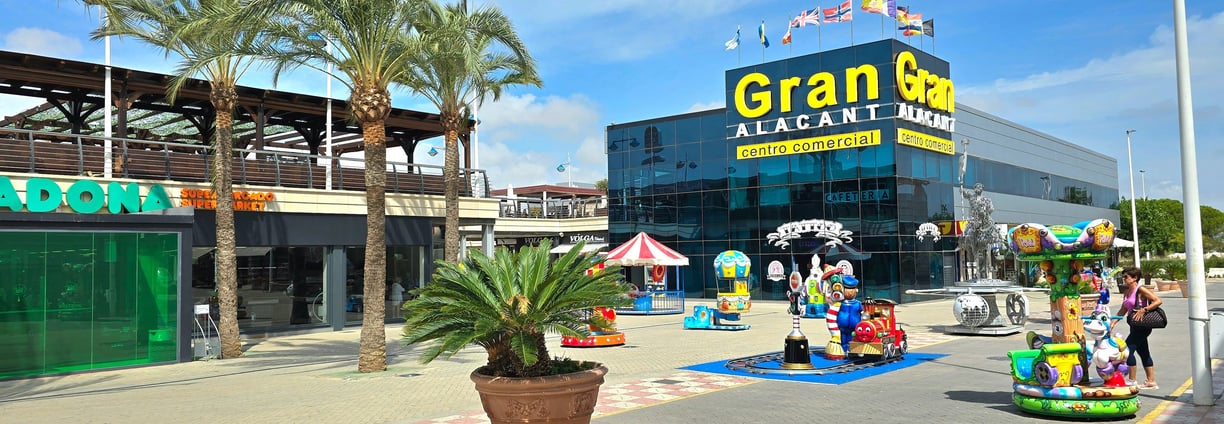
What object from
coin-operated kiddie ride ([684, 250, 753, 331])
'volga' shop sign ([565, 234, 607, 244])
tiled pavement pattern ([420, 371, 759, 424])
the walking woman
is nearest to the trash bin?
the walking woman

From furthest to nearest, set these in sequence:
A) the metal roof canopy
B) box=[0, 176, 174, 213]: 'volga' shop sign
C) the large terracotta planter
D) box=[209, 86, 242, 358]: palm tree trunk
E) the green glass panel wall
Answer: the metal roof canopy, box=[209, 86, 242, 358]: palm tree trunk, box=[0, 176, 174, 213]: 'volga' shop sign, the green glass panel wall, the large terracotta planter

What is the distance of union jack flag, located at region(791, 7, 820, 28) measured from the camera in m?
38.9

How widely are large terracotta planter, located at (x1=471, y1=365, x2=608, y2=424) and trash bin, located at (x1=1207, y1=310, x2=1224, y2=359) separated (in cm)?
797

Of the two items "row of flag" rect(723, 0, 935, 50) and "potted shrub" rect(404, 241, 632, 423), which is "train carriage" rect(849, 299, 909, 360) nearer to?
"potted shrub" rect(404, 241, 632, 423)

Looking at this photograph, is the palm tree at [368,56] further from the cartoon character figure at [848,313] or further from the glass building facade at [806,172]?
the glass building facade at [806,172]

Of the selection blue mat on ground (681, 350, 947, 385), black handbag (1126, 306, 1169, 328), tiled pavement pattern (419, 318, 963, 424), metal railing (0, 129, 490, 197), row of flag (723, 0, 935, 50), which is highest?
row of flag (723, 0, 935, 50)

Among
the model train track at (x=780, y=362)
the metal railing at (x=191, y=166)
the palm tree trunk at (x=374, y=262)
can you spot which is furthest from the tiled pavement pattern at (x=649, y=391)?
the metal railing at (x=191, y=166)

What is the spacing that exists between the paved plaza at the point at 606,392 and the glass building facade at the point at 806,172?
16.9 metres

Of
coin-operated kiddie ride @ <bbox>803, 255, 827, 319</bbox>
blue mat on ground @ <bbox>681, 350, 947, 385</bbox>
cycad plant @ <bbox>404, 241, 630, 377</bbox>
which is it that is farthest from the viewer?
coin-operated kiddie ride @ <bbox>803, 255, 827, 319</bbox>

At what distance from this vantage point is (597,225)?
4703cm

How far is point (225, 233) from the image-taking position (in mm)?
19469

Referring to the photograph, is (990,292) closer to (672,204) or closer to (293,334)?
(293,334)

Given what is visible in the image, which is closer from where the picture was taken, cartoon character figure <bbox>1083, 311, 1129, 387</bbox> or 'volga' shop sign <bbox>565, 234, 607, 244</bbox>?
cartoon character figure <bbox>1083, 311, 1129, 387</bbox>

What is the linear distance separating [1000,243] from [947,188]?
4.06 m
